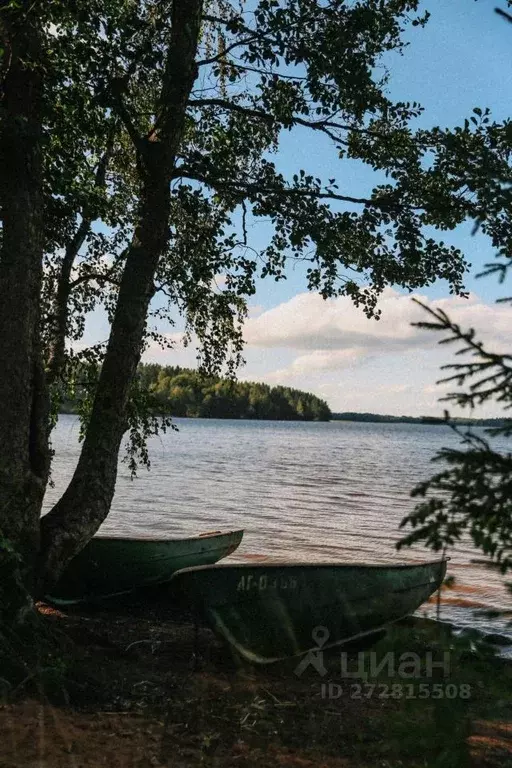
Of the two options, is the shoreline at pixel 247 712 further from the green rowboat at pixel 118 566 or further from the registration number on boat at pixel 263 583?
the green rowboat at pixel 118 566

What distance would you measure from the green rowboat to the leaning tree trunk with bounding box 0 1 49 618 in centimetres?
274

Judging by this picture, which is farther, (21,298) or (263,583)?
(263,583)

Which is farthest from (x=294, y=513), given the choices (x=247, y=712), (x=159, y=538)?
(x=247, y=712)

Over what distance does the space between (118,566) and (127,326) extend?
4.21m

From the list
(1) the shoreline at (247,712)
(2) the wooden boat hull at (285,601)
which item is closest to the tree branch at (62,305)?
(1) the shoreline at (247,712)

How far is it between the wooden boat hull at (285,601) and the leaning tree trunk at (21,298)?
2.02 m

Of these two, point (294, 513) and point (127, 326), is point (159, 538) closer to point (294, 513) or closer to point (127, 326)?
point (127, 326)

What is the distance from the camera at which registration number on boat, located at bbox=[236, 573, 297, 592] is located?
859cm

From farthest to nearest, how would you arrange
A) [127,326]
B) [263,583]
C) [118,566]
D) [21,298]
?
[118,566] < [127,326] < [263,583] < [21,298]

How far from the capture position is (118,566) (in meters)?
11.5

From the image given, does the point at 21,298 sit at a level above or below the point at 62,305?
below

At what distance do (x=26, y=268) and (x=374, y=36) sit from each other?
557cm

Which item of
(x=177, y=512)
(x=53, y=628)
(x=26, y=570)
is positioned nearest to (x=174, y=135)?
(x=26, y=570)

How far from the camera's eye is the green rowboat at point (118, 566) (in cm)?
1127
